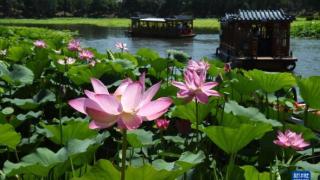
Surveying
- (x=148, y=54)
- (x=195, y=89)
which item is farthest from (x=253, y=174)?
(x=148, y=54)

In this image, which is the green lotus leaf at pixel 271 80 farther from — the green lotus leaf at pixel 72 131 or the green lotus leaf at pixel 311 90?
the green lotus leaf at pixel 72 131

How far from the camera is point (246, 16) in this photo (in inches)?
656

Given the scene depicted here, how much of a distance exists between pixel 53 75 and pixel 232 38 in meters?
15.2

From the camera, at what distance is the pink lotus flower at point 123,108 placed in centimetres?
99

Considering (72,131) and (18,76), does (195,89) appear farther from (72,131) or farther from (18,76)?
(18,76)

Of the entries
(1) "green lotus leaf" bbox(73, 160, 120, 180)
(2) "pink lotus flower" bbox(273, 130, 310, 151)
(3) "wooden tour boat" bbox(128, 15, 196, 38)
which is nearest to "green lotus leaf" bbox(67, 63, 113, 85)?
(2) "pink lotus flower" bbox(273, 130, 310, 151)

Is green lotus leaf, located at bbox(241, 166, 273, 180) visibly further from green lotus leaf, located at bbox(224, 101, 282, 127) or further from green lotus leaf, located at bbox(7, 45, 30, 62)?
green lotus leaf, located at bbox(7, 45, 30, 62)

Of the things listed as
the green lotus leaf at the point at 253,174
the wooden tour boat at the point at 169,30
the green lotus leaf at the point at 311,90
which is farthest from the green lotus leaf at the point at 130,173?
the wooden tour boat at the point at 169,30

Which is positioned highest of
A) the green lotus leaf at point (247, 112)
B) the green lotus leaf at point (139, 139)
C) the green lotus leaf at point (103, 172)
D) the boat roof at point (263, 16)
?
the green lotus leaf at point (103, 172)

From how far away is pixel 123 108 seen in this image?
3.31ft

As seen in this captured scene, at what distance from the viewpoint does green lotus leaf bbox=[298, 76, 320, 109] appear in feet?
6.60

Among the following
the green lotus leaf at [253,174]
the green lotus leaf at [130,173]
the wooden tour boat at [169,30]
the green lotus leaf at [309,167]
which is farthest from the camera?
the wooden tour boat at [169,30]

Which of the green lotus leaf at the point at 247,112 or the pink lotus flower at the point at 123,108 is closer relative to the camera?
the pink lotus flower at the point at 123,108

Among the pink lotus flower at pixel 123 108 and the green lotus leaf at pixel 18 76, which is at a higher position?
the pink lotus flower at pixel 123 108
